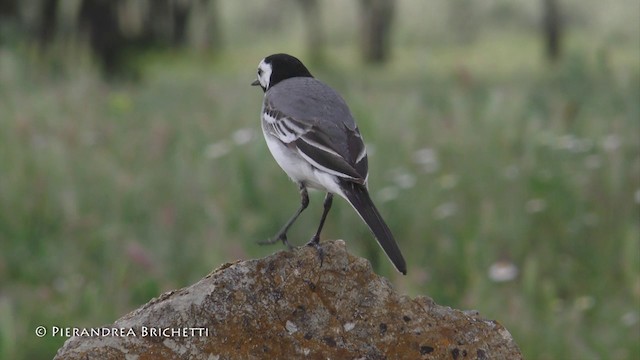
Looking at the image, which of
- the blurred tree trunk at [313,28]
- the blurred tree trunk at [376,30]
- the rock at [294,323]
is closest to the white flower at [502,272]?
the rock at [294,323]

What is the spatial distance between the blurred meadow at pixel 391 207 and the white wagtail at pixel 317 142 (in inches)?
81.8

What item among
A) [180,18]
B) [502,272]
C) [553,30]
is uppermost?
[502,272]

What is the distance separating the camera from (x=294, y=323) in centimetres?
309

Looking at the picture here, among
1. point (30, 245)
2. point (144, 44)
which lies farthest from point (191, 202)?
point (144, 44)

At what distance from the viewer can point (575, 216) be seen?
7238mm

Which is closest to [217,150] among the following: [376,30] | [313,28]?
[313,28]

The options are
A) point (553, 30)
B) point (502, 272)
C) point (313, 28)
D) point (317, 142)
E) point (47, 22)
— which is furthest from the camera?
point (313, 28)

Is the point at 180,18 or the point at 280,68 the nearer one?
the point at 280,68

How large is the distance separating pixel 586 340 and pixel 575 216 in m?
1.56

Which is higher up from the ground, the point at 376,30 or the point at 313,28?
the point at 313,28

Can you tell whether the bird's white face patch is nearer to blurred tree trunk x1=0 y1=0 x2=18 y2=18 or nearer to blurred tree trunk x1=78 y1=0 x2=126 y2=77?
blurred tree trunk x1=78 y1=0 x2=126 y2=77

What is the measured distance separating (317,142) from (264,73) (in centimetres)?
79

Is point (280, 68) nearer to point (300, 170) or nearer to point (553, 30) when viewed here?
point (300, 170)

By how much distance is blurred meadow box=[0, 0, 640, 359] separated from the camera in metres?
6.04
